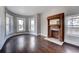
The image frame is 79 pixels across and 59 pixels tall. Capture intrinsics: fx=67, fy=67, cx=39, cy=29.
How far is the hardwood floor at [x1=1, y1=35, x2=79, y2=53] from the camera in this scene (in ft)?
5.37

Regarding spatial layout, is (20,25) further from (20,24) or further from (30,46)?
(30,46)

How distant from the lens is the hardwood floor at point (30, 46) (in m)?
1.64

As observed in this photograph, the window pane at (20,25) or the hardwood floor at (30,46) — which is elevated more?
the window pane at (20,25)

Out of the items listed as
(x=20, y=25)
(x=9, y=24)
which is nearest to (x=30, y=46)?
(x=20, y=25)

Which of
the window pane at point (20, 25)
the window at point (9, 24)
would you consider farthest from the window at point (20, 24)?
the window at point (9, 24)

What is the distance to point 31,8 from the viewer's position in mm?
1710

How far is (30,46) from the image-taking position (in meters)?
1.76

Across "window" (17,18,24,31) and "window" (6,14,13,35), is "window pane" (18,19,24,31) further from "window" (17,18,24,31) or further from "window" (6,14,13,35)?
"window" (6,14,13,35)

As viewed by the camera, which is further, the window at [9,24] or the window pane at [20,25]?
the window pane at [20,25]

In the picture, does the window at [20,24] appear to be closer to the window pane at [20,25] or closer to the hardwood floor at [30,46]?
the window pane at [20,25]

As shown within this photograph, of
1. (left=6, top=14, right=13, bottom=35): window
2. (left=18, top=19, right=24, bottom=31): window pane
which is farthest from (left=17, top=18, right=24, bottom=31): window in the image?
(left=6, top=14, right=13, bottom=35): window

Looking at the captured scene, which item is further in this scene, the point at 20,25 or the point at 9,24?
the point at 20,25
